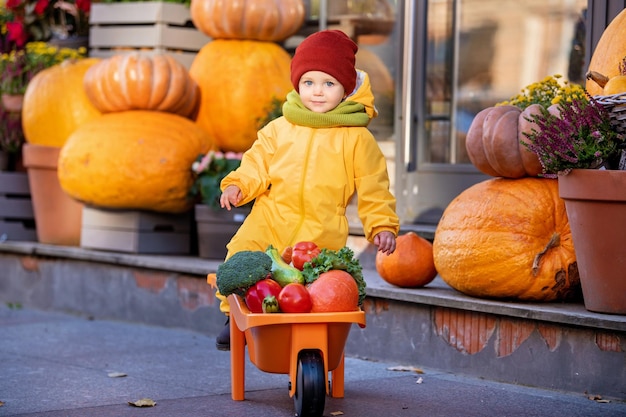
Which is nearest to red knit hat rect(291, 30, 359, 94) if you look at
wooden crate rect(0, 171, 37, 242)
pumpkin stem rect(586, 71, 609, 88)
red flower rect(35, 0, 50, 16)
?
pumpkin stem rect(586, 71, 609, 88)

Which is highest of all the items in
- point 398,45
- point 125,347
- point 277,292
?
point 398,45

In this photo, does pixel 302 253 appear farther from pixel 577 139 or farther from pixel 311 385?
pixel 577 139

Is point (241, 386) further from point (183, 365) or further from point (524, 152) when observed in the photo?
point (524, 152)

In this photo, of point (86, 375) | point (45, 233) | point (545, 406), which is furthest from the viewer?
point (45, 233)

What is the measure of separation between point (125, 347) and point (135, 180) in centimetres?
133

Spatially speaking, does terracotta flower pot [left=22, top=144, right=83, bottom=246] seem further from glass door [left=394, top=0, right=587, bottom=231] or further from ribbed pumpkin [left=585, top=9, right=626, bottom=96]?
ribbed pumpkin [left=585, top=9, right=626, bottom=96]

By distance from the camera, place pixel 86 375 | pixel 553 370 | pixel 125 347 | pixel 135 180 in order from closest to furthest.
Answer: pixel 553 370, pixel 86 375, pixel 125 347, pixel 135 180

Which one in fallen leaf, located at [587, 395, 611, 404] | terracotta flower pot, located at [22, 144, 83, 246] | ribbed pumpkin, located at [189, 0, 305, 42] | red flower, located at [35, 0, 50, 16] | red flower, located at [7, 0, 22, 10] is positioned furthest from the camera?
red flower, located at [7, 0, 22, 10]

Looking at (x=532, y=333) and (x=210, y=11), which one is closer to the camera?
(x=532, y=333)

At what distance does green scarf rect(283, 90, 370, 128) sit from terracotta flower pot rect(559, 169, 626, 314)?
988 mm

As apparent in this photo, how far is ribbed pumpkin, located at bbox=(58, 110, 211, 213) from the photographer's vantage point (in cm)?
696

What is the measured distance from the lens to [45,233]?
313 inches

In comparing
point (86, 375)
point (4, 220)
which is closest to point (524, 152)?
point (86, 375)

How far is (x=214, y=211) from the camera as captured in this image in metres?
6.90
